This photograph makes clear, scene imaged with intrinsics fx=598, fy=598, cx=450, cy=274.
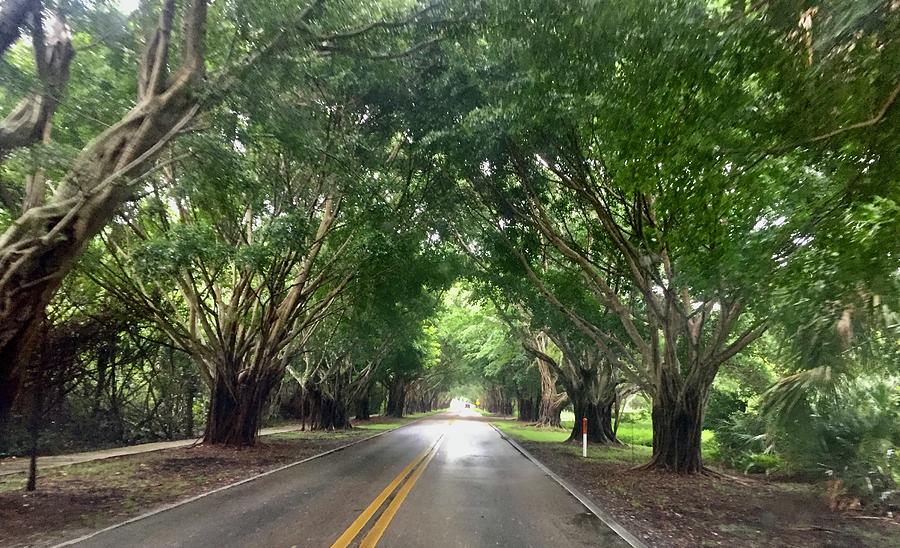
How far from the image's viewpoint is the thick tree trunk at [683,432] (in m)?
13.5

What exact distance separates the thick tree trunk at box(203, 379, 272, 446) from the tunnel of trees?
0.22 feet

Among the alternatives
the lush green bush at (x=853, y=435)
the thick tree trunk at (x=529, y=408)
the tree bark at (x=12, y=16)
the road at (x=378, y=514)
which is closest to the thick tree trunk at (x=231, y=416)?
the road at (x=378, y=514)

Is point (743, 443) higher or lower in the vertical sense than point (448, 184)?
lower

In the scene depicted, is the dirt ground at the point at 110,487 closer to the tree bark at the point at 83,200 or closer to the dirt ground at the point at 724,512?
the tree bark at the point at 83,200

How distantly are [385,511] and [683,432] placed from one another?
27.1ft

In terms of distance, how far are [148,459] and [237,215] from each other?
6.09 metres

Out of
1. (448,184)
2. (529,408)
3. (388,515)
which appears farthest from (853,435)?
(529,408)

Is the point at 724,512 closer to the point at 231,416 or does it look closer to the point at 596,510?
the point at 596,510

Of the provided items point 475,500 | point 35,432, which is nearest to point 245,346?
point 35,432

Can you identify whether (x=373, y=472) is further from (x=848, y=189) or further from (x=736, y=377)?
(x=736, y=377)

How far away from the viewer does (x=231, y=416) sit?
17.4 meters

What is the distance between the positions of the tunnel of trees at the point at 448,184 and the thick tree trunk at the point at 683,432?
5 cm

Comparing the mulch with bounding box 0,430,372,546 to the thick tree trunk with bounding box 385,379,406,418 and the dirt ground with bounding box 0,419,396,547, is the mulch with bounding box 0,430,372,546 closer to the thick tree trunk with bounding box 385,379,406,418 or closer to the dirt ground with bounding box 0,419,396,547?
the dirt ground with bounding box 0,419,396,547

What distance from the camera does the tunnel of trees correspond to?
20.8ft
